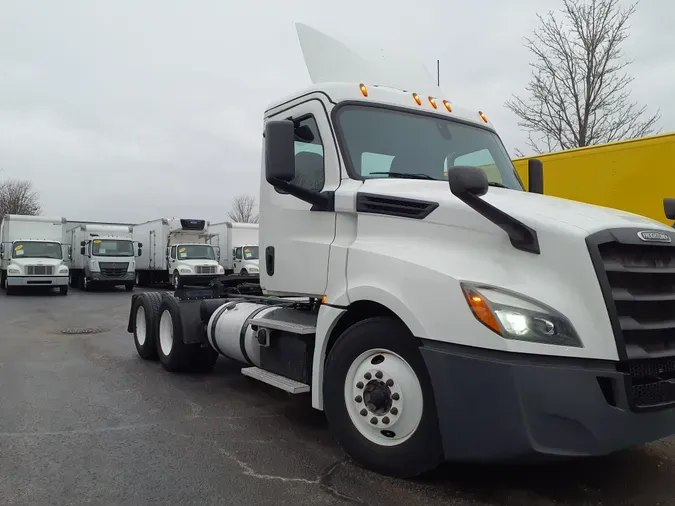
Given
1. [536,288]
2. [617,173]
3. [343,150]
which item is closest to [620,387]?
[536,288]

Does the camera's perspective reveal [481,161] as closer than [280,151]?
No

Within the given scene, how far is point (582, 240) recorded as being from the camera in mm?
3178

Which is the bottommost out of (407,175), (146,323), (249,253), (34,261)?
(146,323)

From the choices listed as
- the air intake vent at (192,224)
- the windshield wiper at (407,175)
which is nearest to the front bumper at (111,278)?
the air intake vent at (192,224)

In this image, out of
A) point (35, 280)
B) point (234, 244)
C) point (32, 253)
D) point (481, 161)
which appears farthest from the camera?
point (234, 244)

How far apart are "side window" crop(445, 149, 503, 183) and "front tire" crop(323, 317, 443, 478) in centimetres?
170

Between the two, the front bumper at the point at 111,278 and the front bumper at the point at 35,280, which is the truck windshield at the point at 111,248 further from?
the front bumper at the point at 35,280

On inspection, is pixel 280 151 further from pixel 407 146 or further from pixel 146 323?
pixel 146 323

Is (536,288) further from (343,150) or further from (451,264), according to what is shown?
(343,150)

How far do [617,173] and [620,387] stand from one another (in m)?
4.91

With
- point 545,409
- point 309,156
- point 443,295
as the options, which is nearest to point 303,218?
point 309,156

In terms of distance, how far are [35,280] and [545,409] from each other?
23.3m

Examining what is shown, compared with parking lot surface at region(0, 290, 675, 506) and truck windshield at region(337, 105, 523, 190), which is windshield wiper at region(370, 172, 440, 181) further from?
parking lot surface at region(0, 290, 675, 506)

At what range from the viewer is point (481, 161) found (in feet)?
16.4
